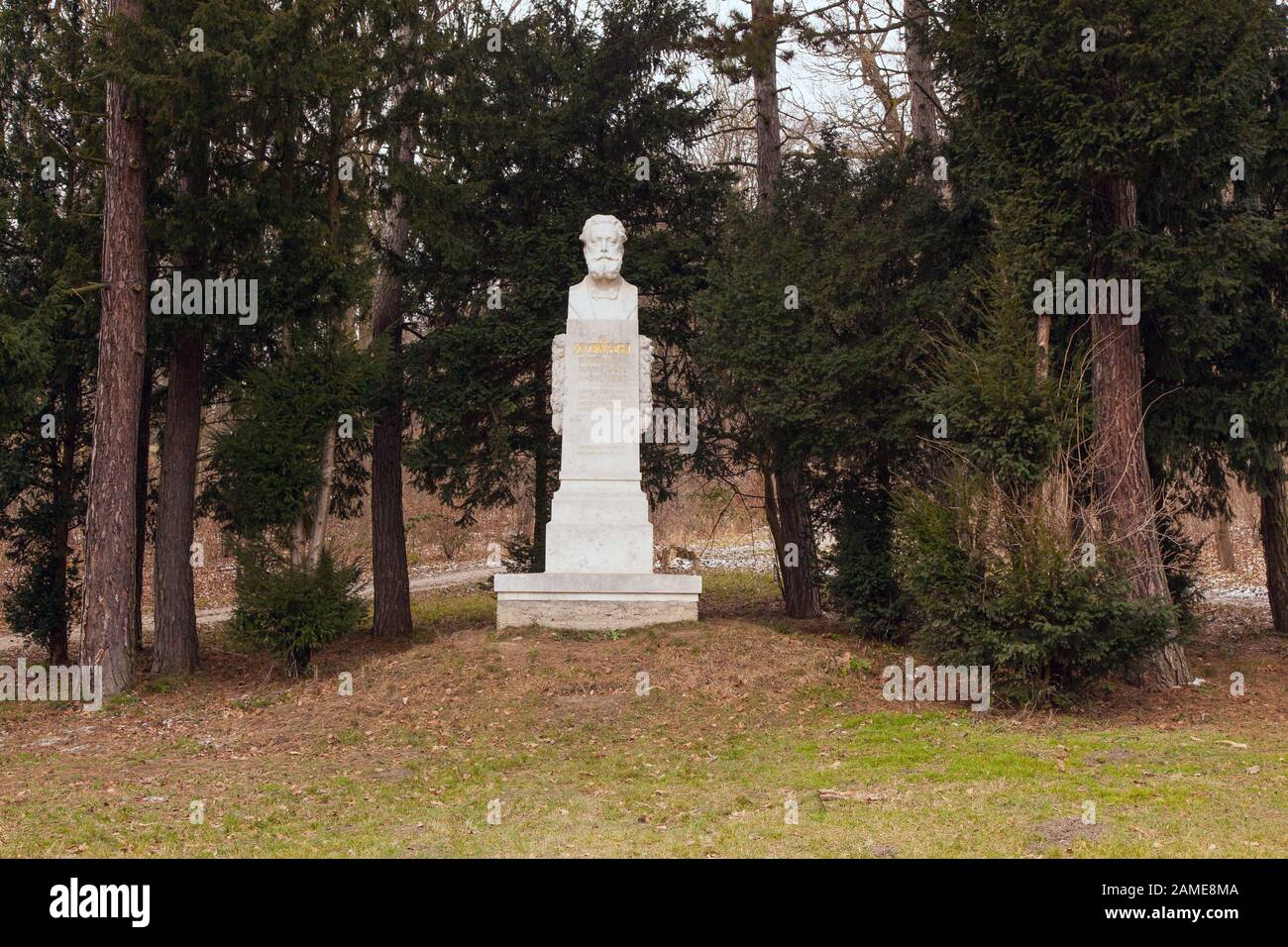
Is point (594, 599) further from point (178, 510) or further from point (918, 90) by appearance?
point (918, 90)

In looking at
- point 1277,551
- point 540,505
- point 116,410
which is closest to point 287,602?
point 116,410

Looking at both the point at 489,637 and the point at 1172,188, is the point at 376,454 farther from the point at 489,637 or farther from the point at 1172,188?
the point at 1172,188

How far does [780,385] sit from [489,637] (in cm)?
482

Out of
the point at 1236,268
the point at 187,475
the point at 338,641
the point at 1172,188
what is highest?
the point at 1172,188

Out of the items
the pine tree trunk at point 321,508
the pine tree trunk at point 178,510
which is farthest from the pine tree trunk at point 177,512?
the pine tree trunk at point 321,508

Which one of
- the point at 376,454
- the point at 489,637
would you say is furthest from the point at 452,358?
the point at 489,637

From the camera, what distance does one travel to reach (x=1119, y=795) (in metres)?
8.55

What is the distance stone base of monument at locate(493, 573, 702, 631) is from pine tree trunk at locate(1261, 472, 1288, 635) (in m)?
8.29

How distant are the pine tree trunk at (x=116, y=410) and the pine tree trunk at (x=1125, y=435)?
1078cm

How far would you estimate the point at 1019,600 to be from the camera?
11.5 m

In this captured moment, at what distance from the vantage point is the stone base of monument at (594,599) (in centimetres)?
1406

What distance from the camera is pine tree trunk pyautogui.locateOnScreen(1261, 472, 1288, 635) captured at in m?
16.9

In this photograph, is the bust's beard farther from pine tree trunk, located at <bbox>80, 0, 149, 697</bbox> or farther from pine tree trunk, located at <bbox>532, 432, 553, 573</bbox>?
pine tree trunk, located at <bbox>80, 0, 149, 697</bbox>

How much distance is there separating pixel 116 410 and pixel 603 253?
590cm
